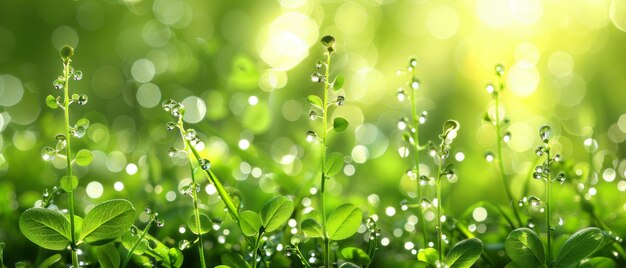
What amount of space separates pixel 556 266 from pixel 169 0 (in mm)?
2545

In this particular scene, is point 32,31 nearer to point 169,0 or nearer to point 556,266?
point 169,0

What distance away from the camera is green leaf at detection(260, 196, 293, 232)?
62 centimetres

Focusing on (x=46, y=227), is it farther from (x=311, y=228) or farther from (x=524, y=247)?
(x=524, y=247)

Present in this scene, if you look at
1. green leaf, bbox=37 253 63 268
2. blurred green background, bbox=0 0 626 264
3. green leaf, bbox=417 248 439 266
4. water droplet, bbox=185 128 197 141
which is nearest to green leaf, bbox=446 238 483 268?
green leaf, bbox=417 248 439 266

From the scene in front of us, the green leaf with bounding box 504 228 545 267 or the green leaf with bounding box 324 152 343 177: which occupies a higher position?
the green leaf with bounding box 324 152 343 177

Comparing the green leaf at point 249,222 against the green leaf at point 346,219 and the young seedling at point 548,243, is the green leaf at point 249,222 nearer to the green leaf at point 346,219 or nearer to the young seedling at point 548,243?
the green leaf at point 346,219

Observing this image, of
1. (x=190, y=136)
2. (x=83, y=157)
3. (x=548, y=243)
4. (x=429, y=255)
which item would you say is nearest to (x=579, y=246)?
(x=548, y=243)

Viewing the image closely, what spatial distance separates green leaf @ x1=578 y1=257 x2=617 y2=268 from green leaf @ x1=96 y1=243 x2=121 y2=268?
458 mm

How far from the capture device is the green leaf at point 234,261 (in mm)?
635

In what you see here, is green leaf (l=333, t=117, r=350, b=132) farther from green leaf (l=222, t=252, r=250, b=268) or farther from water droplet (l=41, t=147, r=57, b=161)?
water droplet (l=41, t=147, r=57, b=161)

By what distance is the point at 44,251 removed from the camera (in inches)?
30.0

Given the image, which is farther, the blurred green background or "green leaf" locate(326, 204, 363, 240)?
the blurred green background

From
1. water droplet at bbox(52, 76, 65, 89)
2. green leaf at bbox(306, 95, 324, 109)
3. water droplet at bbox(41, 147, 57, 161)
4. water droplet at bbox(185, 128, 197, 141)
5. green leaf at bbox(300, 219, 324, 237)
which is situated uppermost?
water droplet at bbox(52, 76, 65, 89)

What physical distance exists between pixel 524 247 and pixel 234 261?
0.27 meters
